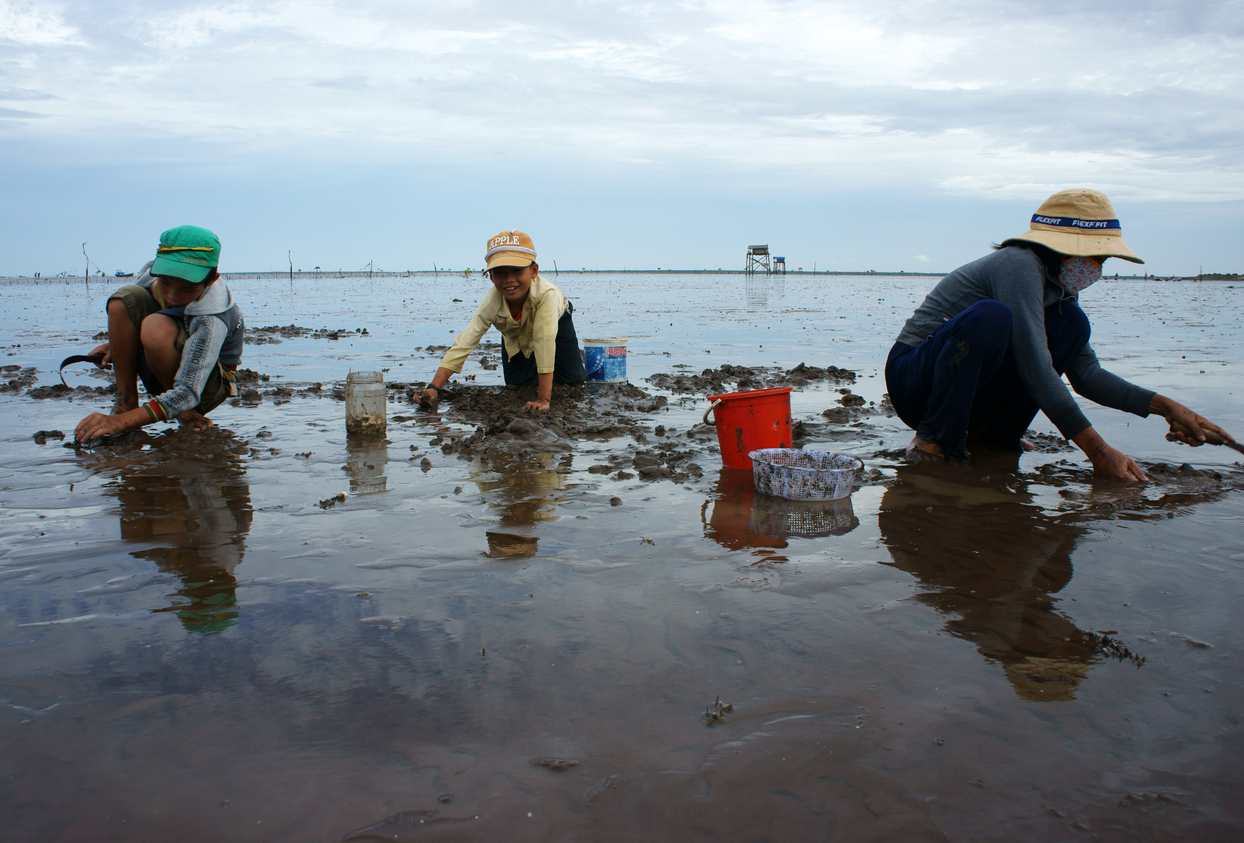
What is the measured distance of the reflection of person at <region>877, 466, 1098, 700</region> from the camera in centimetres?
212

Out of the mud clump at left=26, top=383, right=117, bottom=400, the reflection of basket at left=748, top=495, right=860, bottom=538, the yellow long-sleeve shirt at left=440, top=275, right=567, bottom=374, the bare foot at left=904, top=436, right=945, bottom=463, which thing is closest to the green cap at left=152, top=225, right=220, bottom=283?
the yellow long-sleeve shirt at left=440, top=275, right=567, bottom=374

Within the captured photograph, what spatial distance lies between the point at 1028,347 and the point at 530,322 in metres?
3.76

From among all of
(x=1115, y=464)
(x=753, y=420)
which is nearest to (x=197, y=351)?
(x=753, y=420)

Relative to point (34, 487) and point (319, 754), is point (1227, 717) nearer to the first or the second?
point (319, 754)

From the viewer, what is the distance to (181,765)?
164cm

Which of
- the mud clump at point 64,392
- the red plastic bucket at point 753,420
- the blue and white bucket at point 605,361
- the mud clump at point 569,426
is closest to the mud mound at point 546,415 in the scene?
the mud clump at point 569,426

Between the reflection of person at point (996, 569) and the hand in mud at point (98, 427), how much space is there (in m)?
4.15

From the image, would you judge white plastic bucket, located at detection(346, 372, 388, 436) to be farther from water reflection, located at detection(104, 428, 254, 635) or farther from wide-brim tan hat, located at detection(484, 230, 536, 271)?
wide-brim tan hat, located at detection(484, 230, 536, 271)

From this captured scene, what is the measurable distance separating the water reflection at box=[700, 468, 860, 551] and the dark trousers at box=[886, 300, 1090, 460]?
39.5 inches

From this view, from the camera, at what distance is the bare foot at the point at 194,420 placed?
5207mm

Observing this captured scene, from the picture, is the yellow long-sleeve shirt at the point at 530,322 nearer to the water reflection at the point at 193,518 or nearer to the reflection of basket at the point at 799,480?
the water reflection at the point at 193,518

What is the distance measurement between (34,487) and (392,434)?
Result: 6.57 ft

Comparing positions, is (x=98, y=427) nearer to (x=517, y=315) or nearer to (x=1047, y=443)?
(x=517, y=315)

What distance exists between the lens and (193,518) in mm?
3297
